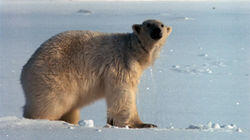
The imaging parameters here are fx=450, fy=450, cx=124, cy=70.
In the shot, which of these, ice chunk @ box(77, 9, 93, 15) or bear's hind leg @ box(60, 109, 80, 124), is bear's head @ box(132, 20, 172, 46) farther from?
ice chunk @ box(77, 9, 93, 15)

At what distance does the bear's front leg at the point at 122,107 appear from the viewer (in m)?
4.88

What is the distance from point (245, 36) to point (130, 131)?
29.6 feet

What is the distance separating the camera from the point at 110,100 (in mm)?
4906

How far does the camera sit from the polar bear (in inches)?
192

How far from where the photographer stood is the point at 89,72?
4996 mm

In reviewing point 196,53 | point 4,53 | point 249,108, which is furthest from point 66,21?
point 249,108

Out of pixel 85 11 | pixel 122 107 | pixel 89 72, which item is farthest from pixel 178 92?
pixel 85 11

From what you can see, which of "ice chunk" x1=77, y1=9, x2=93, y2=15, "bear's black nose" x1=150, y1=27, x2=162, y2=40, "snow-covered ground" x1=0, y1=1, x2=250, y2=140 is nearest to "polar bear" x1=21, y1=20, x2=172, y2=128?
A: "bear's black nose" x1=150, y1=27, x2=162, y2=40

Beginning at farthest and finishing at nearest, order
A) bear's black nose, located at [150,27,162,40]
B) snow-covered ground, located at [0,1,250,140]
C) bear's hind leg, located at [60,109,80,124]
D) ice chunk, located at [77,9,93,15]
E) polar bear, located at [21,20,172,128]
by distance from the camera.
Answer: ice chunk, located at [77,9,93,15] → bear's hind leg, located at [60,109,80,124] → bear's black nose, located at [150,27,162,40] → polar bear, located at [21,20,172,128] → snow-covered ground, located at [0,1,250,140]

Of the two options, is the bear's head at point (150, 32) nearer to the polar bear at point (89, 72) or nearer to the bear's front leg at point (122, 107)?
the polar bear at point (89, 72)

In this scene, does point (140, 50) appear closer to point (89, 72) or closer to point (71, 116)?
point (89, 72)

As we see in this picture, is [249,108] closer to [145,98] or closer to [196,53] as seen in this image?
[145,98]

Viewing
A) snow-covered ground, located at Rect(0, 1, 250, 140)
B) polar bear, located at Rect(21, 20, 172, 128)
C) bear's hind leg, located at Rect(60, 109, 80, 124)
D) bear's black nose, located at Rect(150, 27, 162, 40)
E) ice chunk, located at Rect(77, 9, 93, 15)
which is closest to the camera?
snow-covered ground, located at Rect(0, 1, 250, 140)

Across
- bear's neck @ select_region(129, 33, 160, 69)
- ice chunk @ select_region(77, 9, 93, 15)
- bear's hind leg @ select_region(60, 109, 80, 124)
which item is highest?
ice chunk @ select_region(77, 9, 93, 15)
